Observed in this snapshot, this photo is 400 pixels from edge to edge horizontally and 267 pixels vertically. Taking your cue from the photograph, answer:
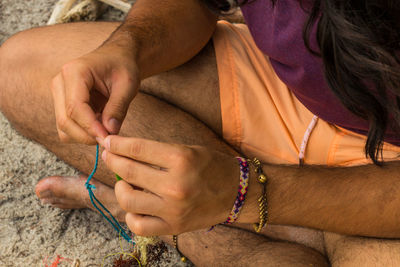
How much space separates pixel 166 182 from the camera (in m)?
0.83

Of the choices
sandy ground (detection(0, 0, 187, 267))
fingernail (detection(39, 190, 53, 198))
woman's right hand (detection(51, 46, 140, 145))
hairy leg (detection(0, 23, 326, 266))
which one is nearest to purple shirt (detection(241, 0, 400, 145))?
hairy leg (detection(0, 23, 326, 266))

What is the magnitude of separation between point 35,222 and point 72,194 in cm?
17

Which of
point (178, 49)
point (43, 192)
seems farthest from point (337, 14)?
point (43, 192)

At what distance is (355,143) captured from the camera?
43.8 inches

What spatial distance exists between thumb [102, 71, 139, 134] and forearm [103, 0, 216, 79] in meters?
→ 0.15

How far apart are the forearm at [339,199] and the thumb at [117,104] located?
364 millimetres

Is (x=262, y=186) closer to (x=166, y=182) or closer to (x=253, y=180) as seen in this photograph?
(x=253, y=180)

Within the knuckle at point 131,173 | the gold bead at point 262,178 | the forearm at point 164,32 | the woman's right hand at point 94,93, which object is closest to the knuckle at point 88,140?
the woman's right hand at point 94,93

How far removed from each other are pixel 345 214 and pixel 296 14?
0.50 metres

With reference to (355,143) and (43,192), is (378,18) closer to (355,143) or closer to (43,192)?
(355,143)

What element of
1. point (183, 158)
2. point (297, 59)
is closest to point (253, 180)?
point (183, 158)

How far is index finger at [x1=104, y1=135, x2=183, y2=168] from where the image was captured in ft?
2.69

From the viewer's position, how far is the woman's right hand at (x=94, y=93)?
2.92ft

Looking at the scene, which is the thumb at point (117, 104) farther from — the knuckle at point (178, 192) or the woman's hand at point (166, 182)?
the knuckle at point (178, 192)
